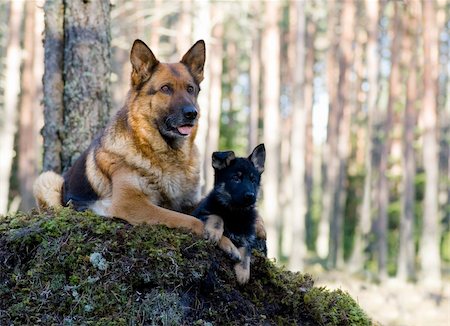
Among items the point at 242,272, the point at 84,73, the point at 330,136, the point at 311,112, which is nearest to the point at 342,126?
the point at 330,136

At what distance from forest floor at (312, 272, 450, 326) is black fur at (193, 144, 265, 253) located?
20.2 feet

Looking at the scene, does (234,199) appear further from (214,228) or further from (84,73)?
(84,73)

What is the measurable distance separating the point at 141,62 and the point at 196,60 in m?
0.66

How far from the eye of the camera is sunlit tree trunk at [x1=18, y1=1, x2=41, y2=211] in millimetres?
26750

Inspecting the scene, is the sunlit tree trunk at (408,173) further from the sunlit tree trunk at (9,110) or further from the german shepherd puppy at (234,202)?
the german shepherd puppy at (234,202)

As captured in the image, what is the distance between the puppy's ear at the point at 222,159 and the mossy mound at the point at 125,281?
3.39 feet

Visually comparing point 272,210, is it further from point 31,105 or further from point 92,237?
point 92,237

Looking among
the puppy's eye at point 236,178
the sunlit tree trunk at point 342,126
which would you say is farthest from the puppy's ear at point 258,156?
the sunlit tree trunk at point 342,126

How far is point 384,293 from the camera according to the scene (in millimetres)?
21922

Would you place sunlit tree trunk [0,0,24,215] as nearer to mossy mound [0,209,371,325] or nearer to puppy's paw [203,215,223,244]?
mossy mound [0,209,371,325]

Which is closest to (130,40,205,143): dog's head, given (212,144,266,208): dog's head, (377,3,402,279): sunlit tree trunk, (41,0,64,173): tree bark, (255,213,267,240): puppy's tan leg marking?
(212,144,266,208): dog's head

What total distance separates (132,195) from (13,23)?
19660 mm

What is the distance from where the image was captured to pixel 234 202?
21.7 ft

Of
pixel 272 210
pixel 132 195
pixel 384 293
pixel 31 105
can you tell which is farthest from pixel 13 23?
pixel 132 195
